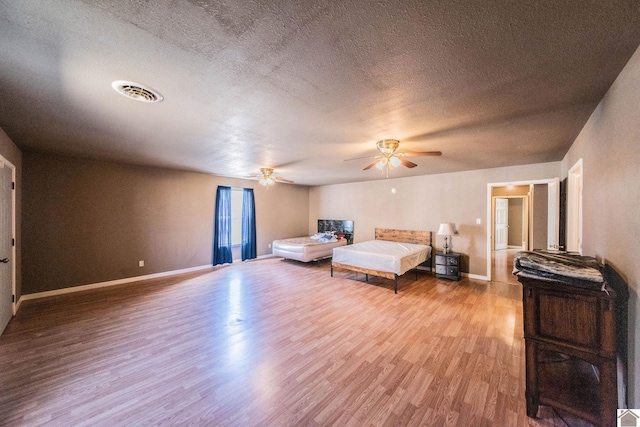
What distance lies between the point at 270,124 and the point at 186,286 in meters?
3.83

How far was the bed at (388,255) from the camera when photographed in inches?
170

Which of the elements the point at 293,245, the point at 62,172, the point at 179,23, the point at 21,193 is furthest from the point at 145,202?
the point at 179,23

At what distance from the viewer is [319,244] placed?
21.4 ft

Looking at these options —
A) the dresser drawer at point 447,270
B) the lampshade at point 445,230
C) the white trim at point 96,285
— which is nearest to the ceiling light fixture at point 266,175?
the white trim at point 96,285

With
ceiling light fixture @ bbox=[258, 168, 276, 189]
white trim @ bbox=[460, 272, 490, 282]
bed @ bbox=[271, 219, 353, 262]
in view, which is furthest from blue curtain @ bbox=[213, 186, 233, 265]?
white trim @ bbox=[460, 272, 490, 282]

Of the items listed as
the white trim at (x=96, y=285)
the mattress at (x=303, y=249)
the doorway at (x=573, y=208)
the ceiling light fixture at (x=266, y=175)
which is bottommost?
the white trim at (x=96, y=285)

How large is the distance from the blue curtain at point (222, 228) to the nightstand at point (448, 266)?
5278mm

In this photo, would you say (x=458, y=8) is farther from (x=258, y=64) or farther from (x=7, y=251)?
(x=7, y=251)

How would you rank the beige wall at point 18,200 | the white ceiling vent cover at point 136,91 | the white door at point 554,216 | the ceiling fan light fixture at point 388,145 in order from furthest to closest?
the white door at point 554,216 → the beige wall at point 18,200 → the ceiling fan light fixture at point 388,145 → the white ceiling vent cover at point 136,91

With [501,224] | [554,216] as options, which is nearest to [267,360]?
[554,216]

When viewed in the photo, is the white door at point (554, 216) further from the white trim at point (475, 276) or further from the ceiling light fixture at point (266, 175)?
the ceiling light fixture at point (266, 175)

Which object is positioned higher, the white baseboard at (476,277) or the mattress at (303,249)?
the mattress at (303,249)

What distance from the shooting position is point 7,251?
297cm

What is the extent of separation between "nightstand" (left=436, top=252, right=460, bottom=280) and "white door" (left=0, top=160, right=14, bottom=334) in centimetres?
680
